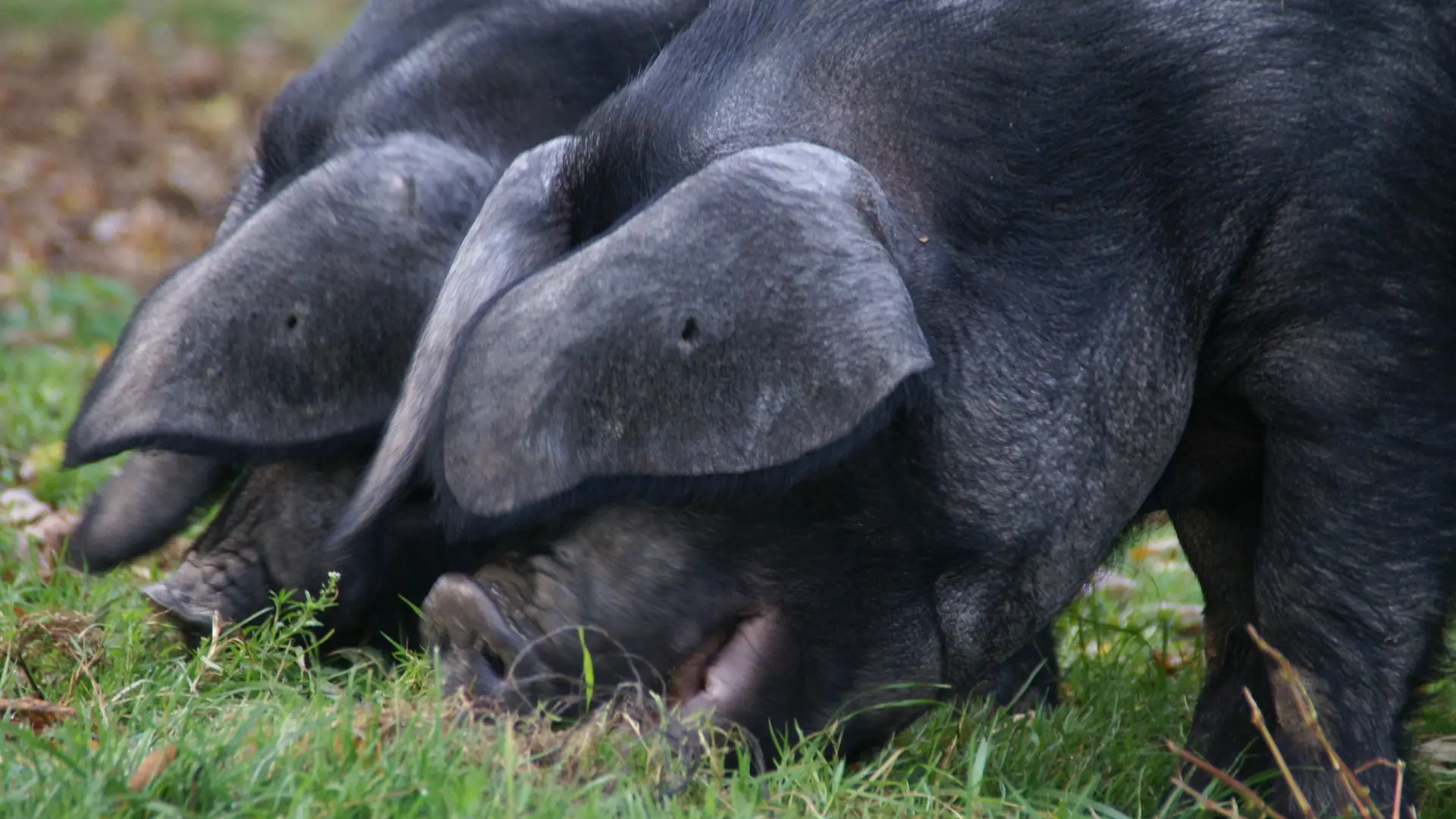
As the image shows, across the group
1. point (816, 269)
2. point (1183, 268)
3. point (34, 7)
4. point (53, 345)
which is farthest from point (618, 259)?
point (34, 7)

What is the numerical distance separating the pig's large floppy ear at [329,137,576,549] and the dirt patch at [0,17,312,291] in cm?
473

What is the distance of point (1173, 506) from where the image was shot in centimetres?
373

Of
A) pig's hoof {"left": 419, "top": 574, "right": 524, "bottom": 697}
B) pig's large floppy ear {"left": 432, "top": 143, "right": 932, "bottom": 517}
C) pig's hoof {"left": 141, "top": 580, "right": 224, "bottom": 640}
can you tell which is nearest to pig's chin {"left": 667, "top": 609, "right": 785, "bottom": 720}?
pig's hoof {"left": 419, "top": 574, "right": 524, "bottom": 697}

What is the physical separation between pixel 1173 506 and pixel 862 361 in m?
1.18

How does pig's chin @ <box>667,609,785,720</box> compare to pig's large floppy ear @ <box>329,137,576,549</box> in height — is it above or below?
below

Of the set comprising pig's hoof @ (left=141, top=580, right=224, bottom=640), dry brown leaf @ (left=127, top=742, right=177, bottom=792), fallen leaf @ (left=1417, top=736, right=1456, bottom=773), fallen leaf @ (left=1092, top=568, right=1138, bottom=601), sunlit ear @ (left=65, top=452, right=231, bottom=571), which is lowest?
fallen leaf @ (left=1092, top=568, right=1138, bottom=601)

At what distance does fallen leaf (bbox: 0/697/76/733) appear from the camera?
320 cm

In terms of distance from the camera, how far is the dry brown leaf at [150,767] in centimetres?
274

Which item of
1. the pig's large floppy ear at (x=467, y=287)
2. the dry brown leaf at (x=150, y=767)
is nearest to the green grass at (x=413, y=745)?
the dry brown leaf at (x=150, y=767)

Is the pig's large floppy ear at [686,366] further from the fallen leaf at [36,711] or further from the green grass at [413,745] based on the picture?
the fallen leaf at [36,711]

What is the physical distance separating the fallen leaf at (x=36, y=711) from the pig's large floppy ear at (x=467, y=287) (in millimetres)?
583

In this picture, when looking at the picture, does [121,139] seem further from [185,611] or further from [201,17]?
[185,611]

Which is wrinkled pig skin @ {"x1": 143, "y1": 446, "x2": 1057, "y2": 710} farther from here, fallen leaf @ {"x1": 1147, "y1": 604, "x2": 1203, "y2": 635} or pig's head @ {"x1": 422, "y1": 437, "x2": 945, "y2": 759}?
fallen leaf @ {"x1": 1147, "y1": 604, "x2": 1203, "y2": 635}

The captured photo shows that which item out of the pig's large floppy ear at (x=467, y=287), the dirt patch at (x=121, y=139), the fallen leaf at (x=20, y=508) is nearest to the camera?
the pig's large floppy ear at (x=467, y=287)
